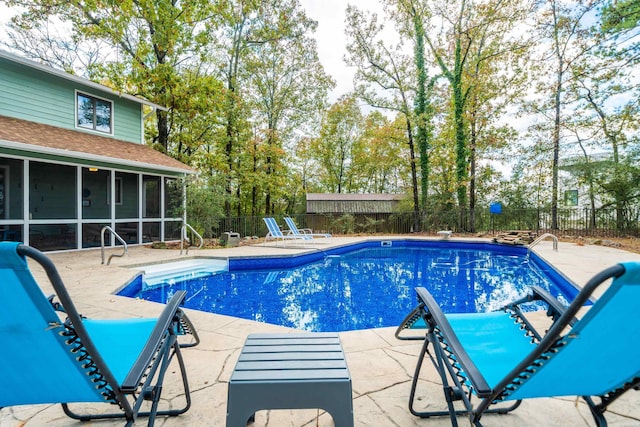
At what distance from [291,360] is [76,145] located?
9248 millimetres

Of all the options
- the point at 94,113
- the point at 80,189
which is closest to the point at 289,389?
the point at 80,189

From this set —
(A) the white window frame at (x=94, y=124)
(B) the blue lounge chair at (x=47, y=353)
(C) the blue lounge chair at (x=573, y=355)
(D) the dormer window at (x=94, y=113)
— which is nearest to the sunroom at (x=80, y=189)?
(A) the white window frame at (x=94, y=124)

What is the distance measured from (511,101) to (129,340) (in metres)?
17.3

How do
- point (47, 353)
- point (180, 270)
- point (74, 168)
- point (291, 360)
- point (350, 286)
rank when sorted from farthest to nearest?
point (74, 168), point (180, 270), point (350, 286), point (291, 360), point (47, 353)

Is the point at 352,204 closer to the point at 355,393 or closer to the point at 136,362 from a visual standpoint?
the point at 355,393

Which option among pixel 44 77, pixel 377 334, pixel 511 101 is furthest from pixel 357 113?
pixel 377 334

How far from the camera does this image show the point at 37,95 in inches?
332

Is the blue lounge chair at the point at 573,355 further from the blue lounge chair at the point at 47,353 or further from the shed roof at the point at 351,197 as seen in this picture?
the shed roof at the point at 351,197

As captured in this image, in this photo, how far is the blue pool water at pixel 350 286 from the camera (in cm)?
467

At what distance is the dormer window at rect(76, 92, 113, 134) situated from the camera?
9.42 metres

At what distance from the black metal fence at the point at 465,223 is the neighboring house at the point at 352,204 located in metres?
1.05

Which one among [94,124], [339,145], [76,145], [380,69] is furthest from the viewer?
[339,145]

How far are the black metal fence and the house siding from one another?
5321 millimetres

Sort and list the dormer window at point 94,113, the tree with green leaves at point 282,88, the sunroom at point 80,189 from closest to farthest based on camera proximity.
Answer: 1. the sunroom at point 80,189
2. the dormer window at point 94,113
3. the tree with green leaves at point 282,88
